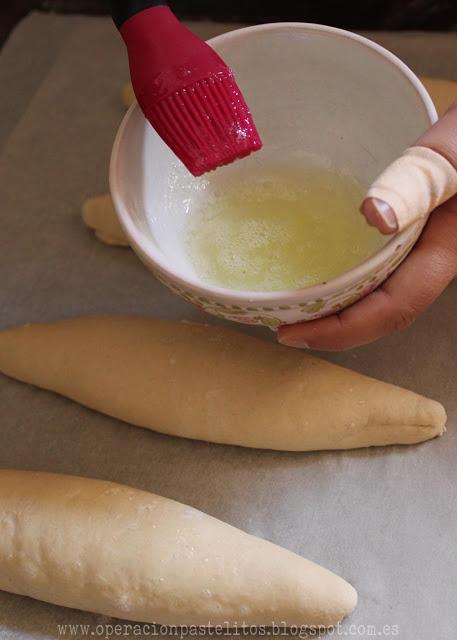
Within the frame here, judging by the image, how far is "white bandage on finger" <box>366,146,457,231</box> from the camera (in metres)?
0.65

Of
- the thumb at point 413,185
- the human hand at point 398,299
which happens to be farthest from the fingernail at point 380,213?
the human hand at point 398,299

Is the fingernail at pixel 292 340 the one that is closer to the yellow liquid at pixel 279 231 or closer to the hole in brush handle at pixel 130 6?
the yellow liquid at pixel 279 231

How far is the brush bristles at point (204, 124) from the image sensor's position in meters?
0.77

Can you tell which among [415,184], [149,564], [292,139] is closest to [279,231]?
[292,139]

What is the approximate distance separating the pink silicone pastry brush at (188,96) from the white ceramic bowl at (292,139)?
62 mm

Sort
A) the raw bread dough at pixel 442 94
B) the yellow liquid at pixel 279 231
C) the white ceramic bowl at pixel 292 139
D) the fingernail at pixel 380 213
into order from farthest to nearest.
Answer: the raw bread dough at pixel 442 94, the yellow liquid at pixel 279 231, the white ceramic bowl at pixel 292 139, the fingernail at pixel 380 213

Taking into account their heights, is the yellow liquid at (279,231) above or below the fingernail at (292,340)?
above

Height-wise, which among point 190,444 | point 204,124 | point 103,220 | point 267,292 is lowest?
point 190,444

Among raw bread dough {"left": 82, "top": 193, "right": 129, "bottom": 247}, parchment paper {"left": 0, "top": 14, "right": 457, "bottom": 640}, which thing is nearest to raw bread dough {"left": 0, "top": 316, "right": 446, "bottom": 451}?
parchment paper {"left": 0, "top": 14, "right": 457, "bottom": 640}

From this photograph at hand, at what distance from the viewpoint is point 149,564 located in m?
0.83

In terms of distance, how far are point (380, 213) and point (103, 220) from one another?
1.84ft

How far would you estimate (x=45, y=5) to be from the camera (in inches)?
57.4

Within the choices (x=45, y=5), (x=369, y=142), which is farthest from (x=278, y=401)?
(x=45, y=5)

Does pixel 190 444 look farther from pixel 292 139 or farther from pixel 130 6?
pixel 130 6
